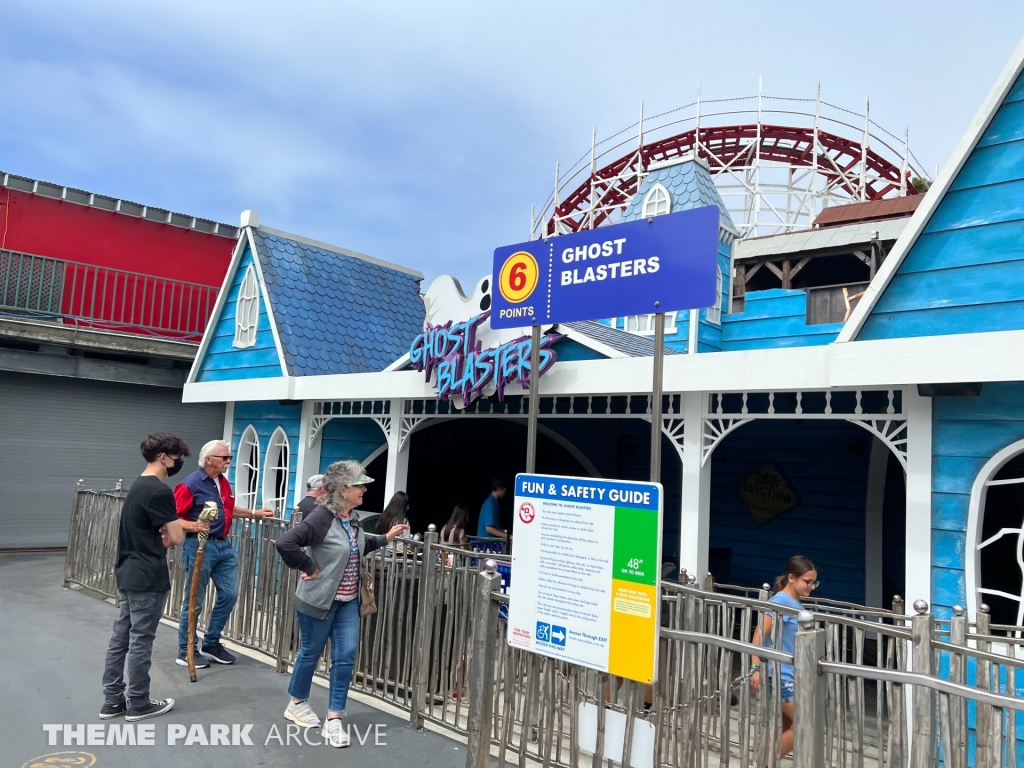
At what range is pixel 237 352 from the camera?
12062mm

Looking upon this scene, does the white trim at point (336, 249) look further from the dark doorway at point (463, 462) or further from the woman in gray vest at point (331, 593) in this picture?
the woman in gray vest at point (331, 593)

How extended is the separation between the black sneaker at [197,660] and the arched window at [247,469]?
5.88 m

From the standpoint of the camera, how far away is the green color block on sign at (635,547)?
3189mm

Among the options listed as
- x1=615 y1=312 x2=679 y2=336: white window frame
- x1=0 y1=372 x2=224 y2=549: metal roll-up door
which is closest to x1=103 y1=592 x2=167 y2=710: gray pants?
x1=615 y1=312 x2=679 y2=336: white window frame

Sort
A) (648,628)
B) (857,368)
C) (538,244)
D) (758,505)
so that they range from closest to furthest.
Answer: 1. (648,628)
2. (538,244)
3. (857,368)
4. (758,505)

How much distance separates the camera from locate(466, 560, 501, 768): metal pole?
12.9ft

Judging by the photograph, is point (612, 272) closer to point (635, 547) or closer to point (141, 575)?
point (635, 547)

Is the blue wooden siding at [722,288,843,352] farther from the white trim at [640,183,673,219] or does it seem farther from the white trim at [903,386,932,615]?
the white trim at [903,386,932,615]

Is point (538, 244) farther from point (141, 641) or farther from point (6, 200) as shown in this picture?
point (6, 200)

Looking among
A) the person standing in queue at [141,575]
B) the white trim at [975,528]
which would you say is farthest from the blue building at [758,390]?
the person standing in queue at [141,575]

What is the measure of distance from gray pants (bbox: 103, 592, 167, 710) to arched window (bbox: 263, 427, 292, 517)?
638 centimetres

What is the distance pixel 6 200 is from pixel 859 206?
1603 cm

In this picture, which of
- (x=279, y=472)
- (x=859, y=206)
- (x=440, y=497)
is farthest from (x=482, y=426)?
(x=859, y=206)

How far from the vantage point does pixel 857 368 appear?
548 centimetres
